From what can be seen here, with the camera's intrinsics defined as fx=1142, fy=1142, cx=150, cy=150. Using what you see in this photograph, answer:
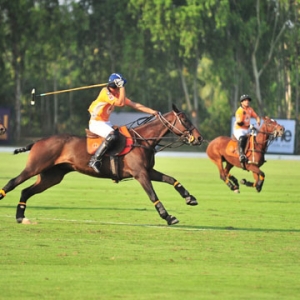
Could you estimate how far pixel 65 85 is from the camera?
329ft

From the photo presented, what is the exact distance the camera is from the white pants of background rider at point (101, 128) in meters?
19.2

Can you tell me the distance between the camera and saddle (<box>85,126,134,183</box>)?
18953mm

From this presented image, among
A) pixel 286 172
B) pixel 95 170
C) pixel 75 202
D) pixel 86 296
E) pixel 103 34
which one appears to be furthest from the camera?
pixel 103 34

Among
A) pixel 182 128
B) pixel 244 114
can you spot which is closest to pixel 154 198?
pixel 182 128

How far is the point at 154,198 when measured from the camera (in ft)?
60.2

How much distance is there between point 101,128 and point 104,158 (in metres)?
0.62

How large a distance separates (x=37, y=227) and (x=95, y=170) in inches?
54.6

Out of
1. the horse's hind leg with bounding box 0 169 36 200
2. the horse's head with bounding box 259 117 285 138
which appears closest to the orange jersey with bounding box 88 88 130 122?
the horse's hind leg with bounding box 0 169 36 200

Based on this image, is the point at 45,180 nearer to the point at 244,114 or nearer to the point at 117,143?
the point at 117,143

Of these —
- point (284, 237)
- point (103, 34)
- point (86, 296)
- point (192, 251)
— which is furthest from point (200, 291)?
point (103, 34)

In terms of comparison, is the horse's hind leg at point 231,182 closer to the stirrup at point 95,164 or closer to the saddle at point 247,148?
the saddle at point 247,148

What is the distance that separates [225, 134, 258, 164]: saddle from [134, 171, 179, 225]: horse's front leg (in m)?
12.3

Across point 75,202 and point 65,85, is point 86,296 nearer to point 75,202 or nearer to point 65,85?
point 75,202

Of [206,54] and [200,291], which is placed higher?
[200,291]
